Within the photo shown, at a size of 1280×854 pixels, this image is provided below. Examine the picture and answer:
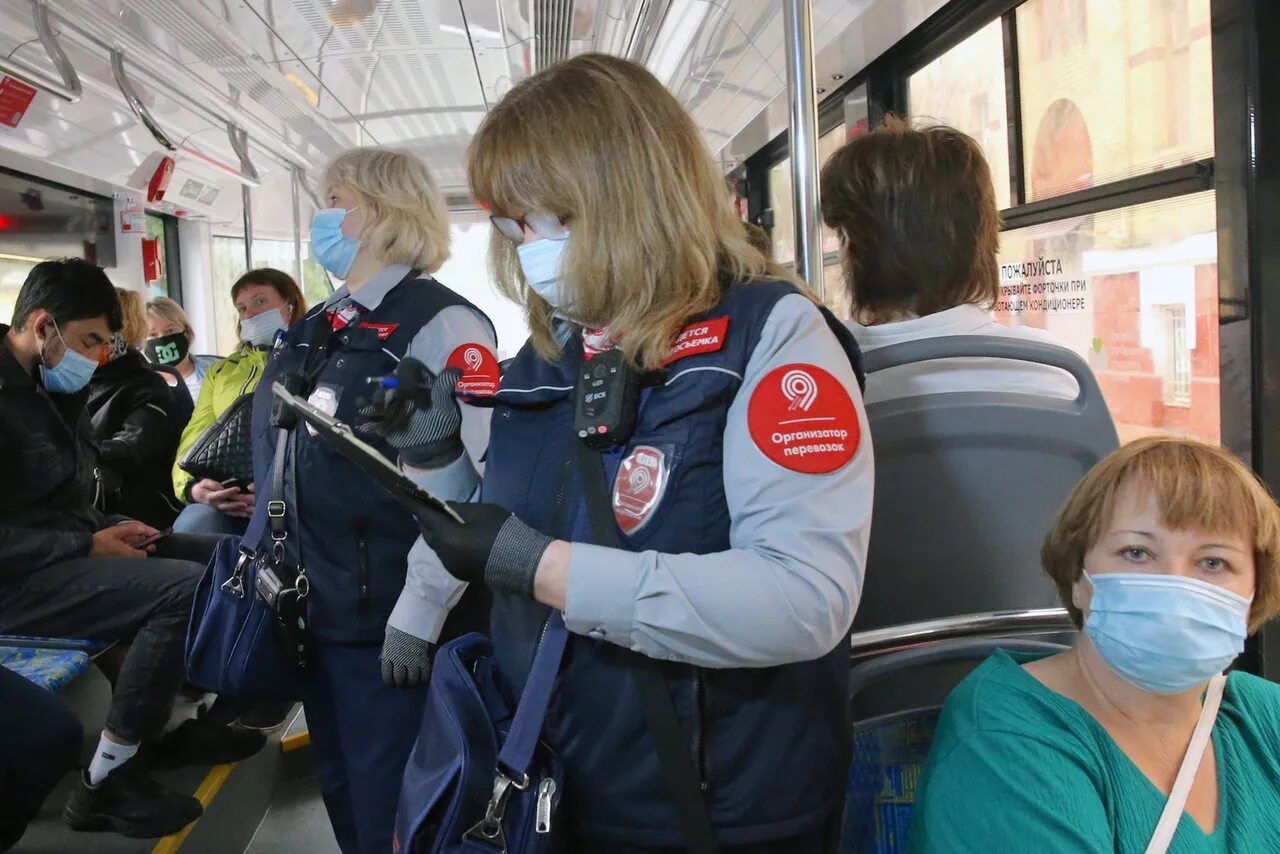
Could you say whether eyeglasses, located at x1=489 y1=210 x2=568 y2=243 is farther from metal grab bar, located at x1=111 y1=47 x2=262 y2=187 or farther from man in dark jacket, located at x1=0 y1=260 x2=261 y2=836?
metal grab bar, located at x1=111 y1=47 x2=262 y2=187

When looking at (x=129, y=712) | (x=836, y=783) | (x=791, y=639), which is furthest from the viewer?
(x=129, y=712)

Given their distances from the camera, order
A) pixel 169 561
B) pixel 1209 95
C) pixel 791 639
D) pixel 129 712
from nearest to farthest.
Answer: pixel 791 639 → pixel 1209 95 → pixel 129 712 → pixel 169 561

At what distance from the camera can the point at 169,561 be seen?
8.91ft

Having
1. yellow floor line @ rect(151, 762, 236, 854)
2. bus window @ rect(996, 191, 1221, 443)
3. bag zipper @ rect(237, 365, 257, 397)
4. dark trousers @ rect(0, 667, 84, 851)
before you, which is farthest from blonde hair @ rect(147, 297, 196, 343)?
bus window @ rect(996, 191, 1221, 443)

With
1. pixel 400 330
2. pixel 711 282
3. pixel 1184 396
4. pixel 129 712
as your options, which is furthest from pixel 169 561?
pixel 1184 396

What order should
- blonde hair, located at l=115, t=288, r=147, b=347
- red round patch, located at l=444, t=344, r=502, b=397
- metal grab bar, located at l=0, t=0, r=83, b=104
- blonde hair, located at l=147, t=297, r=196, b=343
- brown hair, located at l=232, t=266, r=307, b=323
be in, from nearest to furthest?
red round patch, located at l=444, t=344, r=502, b=397
metal grab bar, located at l=0, t=0, r=83, b=104
brown hair, located at l=232, t=266, r=307, b=323
blonde hair, located at l=115, t=288, r=147, b=347
blonde hair, located at l=147, t=297, r=196, b=343

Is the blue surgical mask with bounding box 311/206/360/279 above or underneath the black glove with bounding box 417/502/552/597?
above

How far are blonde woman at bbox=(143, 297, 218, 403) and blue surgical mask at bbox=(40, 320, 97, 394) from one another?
2.13 metres

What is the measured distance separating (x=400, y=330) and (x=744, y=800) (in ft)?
4.19

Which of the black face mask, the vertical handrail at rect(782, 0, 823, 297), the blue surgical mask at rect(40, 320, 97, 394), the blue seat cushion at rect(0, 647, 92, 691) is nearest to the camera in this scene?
the vertical handrail at rect(782, 0, 823, 297)

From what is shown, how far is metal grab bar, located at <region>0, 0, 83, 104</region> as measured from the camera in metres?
3.08

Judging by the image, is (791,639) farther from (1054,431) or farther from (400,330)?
(400,330)

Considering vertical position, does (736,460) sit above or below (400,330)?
below

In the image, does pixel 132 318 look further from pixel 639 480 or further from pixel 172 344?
pixel 639 480
